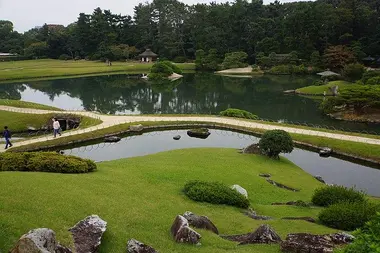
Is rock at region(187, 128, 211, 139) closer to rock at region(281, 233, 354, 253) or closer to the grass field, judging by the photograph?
rock at region(281, 233, 354, 253)

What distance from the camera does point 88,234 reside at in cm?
927

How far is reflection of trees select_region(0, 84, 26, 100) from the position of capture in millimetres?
57838

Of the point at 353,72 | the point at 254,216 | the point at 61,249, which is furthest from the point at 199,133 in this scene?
the point at 353,72

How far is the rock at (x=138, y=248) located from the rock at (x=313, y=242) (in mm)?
3477

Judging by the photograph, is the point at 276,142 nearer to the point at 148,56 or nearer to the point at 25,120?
the point at 25,120

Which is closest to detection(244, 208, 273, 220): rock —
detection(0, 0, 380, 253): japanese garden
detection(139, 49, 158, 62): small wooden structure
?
detection(0, 0, 380, 253): japanese garden

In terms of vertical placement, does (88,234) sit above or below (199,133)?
above

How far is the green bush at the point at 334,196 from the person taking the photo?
14914 millimetres

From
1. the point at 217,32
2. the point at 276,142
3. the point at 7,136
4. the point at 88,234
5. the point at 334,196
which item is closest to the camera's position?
the point at 88,234

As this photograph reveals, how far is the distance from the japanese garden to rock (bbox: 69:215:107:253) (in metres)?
0.04

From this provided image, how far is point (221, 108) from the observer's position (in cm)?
4978

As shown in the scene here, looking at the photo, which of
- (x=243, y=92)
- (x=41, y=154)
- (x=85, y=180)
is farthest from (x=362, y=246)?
(x=243, y=92)

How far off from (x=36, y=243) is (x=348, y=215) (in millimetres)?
9890

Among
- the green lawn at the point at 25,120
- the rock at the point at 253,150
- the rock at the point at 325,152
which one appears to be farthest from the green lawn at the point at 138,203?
the green lawn at the point at 25,120
